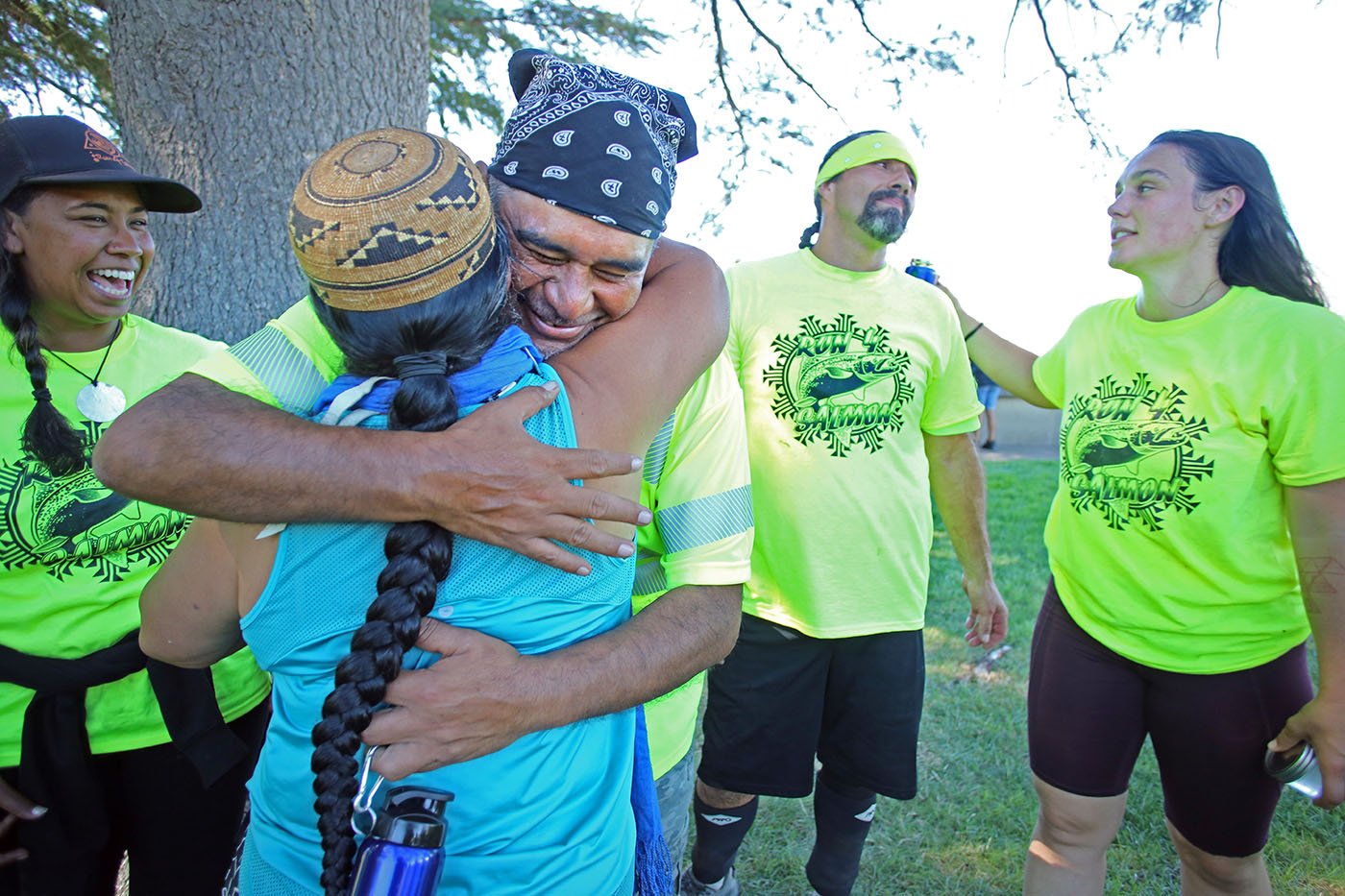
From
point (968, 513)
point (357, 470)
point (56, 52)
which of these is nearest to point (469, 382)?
point (357, 470)

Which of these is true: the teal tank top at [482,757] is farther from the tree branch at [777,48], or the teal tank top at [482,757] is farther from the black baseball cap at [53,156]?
the tree branch at [777,48]

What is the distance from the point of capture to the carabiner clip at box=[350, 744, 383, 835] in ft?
3.59

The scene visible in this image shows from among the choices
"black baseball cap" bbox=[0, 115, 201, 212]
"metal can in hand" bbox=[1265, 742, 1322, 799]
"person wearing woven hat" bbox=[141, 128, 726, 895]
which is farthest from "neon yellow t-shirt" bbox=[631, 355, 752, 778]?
"metal can in hand" bbox=[1265, 742, 1322, 799]

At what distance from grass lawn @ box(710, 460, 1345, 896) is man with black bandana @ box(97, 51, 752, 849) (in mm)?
2031

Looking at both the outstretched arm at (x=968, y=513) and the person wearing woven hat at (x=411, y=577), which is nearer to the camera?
the person wearing woven hat at (x=411, y=577)

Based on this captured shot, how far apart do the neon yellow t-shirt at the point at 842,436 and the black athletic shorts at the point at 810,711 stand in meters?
0.10

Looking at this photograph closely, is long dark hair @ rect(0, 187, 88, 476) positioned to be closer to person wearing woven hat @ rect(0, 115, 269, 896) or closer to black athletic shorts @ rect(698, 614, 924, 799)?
person wearing woven hat @ rect(0, 115, 269, 896)

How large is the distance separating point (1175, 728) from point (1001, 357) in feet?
4.59

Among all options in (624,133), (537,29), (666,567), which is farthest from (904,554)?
(537,29)

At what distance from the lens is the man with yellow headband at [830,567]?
297 centimetres

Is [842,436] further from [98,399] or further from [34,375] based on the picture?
[34,375]

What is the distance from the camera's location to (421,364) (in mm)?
1118

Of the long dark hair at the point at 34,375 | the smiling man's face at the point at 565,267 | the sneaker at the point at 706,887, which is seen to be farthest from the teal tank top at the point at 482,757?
the sneaker at the point at 706,887

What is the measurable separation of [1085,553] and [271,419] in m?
2.35
